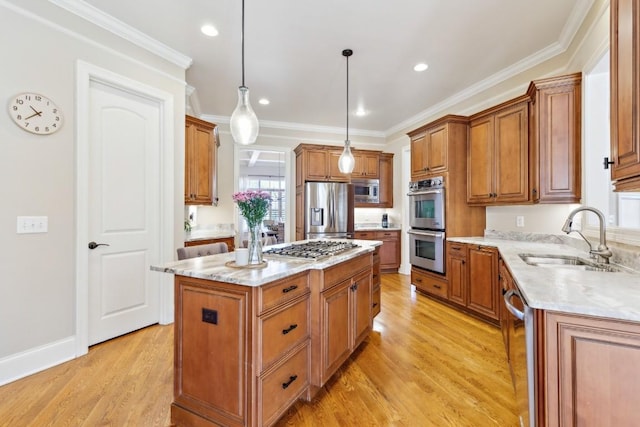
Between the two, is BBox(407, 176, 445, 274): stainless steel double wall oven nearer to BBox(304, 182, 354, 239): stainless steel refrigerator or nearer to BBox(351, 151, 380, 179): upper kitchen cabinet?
BBox(304, 182, 354, 239): stainless steel refrigerator

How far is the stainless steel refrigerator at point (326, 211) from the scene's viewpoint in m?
5.01

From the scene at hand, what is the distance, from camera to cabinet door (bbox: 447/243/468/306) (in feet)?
11.1

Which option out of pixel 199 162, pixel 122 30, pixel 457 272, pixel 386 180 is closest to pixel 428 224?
pixel 457 272

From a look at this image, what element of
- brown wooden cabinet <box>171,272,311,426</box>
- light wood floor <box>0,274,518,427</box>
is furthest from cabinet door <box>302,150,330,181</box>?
brown wooden cabinet <box>171,272,311,426</box>

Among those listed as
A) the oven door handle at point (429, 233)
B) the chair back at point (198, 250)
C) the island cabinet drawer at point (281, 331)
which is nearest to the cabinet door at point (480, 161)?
the oven door handle at point (429, 233)

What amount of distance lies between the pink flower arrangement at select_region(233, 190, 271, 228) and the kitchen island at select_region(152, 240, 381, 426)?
11.1 inches

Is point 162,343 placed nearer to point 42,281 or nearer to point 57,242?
point 42,281

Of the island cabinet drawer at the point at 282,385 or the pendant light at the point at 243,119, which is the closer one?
the island cabinet drawer at the point at 282,385

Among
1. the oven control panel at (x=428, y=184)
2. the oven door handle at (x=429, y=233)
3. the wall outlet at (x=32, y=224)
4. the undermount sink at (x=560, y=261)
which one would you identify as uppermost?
the oven control panel at (x=428, y=184)

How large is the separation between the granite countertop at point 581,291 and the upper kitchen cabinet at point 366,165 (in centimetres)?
403

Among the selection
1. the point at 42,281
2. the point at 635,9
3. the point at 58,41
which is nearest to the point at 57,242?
the point at 42,281

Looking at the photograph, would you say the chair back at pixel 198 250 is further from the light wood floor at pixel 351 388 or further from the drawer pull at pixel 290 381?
the drawer pull at pixel 290 381

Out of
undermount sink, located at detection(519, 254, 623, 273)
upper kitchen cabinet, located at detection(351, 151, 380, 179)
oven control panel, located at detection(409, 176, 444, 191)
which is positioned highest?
upper kitchen cabinet, located at detection(351, 151, 380, 179)

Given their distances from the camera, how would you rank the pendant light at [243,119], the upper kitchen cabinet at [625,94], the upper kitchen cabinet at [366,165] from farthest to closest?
the upper kitchen cabinet at [366,165]
the pendant light at [243,119]
the upper kitchen cabinet at [625,94]
